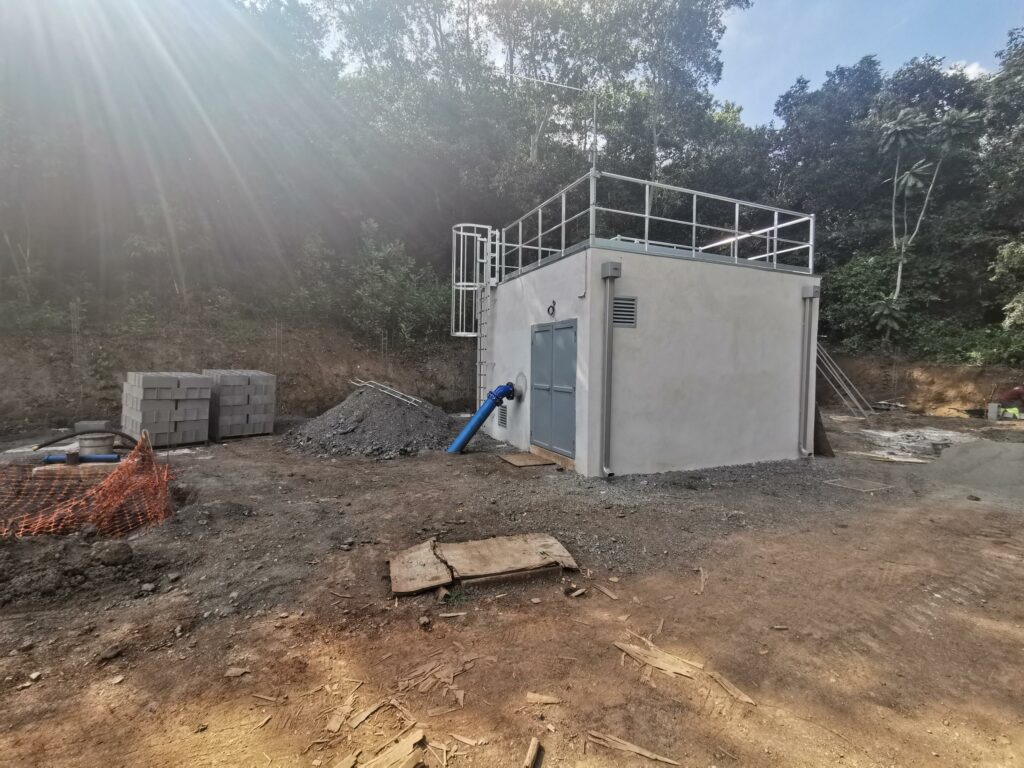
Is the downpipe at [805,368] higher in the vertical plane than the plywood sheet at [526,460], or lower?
higher

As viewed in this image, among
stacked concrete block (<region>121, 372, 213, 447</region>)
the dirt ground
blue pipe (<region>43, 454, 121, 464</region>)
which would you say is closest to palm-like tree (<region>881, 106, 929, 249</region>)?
the dirt ground

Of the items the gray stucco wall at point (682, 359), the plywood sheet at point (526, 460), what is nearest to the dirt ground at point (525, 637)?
the gray stucco wall at point (682, 359)

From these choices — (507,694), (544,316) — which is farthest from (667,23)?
(507,694)

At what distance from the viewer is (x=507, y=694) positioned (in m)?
2.43

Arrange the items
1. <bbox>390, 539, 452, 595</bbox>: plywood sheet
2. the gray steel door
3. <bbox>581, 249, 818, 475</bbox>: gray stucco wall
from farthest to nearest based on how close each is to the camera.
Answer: the gray steel door < <bbox>581, 249, 818, 475</bbox>: gray stucco wall < <bbox>390, 539, 452, 595</bbox>: plywood sheet

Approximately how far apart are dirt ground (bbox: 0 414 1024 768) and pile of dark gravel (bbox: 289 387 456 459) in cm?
282

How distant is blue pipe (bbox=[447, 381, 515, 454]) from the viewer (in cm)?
838

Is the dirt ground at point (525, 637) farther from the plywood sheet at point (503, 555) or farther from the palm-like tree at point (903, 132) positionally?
the palm-like tree at point (903, 132)

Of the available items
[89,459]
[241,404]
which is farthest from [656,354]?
[89,459]

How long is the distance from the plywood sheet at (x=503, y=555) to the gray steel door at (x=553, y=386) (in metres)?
2.91

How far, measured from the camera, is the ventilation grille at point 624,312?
22.4ft

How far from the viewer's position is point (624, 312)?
6.86 meters

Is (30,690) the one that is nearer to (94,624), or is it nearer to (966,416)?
(94,624)

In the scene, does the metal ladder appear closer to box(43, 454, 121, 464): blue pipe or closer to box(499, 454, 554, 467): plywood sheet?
box(499, 454, 554, 467): plywood sheet
